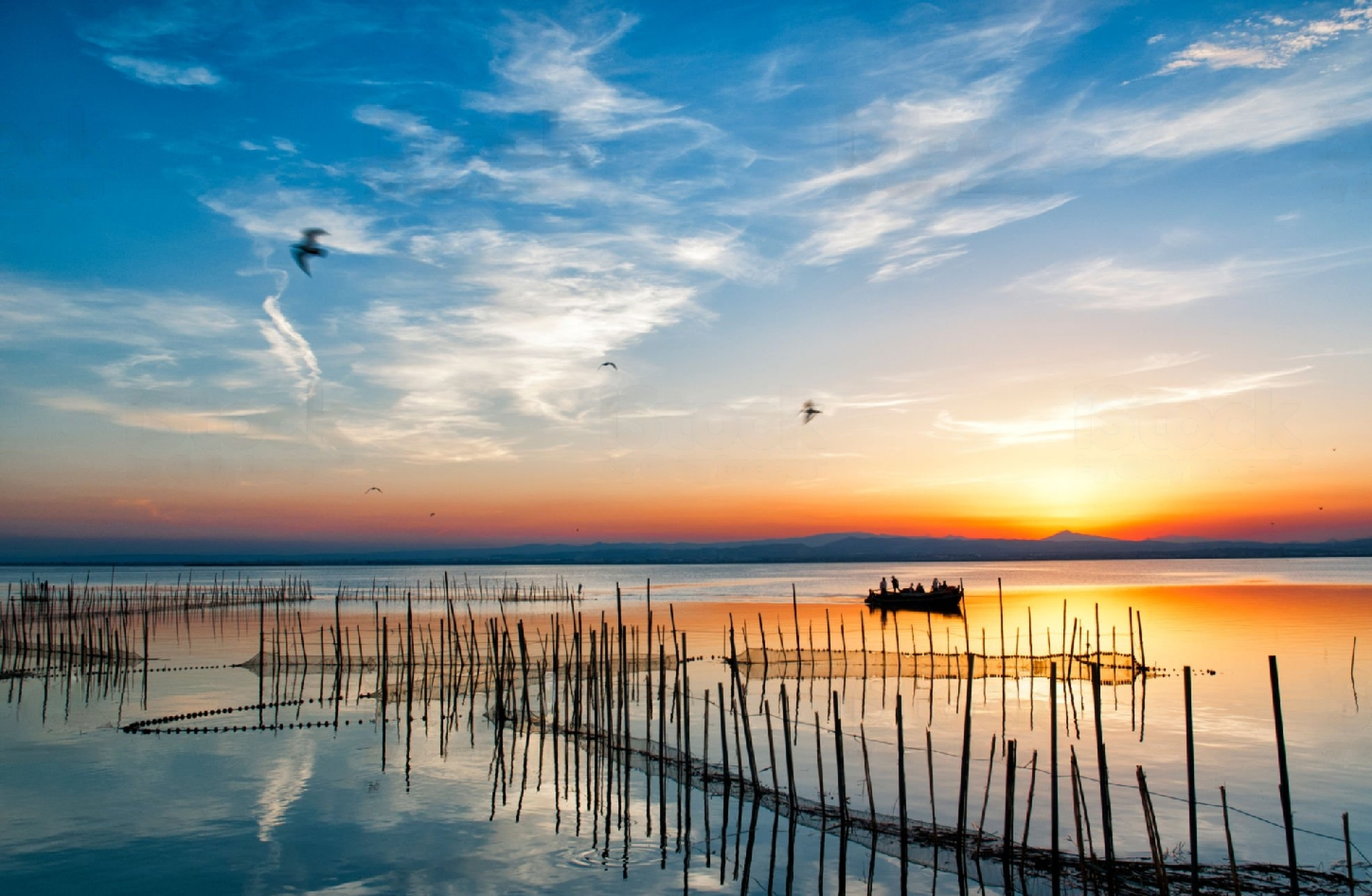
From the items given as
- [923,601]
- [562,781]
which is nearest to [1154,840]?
[562,781]

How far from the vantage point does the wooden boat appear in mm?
47562

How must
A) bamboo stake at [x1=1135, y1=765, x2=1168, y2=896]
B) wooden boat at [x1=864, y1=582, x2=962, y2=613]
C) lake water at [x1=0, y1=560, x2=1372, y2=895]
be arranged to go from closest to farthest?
bamboo stake at [x1=1135, y1=765, x2=1168, y2=896]
lake water at [x1=0, y1=560, x2=1372, y2=895]
wooden boat at [x1=864, y1=582, x2=962, y2=613]

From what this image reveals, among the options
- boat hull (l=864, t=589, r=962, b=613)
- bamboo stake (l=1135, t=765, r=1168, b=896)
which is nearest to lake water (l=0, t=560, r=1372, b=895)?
bamboo stake (l=1135, t=765, r=1168, b=896)

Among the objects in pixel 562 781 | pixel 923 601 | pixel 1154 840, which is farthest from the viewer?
pixel 923 601

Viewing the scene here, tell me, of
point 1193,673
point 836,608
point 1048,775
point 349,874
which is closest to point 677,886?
point 349,874

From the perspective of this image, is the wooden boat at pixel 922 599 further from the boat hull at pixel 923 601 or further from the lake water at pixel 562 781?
the lake water at pixel 562 781

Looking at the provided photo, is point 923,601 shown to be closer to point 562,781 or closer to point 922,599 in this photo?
point 922,599

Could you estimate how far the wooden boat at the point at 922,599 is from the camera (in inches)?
1873

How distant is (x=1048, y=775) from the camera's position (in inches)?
548

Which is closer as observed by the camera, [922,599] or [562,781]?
[562,781]

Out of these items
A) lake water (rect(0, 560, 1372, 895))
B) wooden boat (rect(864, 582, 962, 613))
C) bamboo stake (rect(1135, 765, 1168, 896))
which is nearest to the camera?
bamboo stake (rect(1135, 765, 1168, 896))

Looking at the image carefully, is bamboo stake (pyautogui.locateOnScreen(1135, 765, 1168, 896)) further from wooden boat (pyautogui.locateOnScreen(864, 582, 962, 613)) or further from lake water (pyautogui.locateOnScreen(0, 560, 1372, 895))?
wooden boat (pyautogui.locateOnScreen(864, 582, 962, 613))

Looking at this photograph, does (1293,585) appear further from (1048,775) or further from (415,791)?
(415,791)

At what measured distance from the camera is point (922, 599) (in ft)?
159
